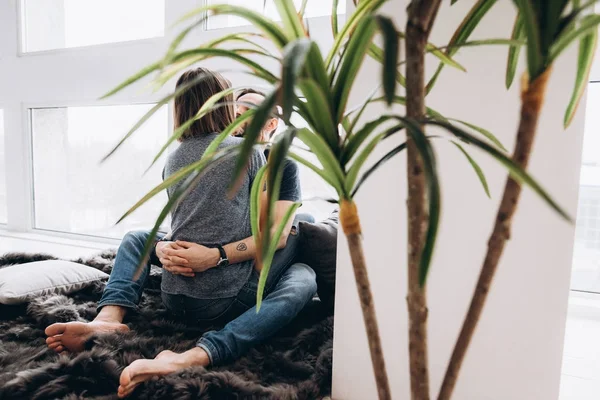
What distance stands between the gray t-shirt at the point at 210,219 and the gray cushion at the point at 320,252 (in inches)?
11.6

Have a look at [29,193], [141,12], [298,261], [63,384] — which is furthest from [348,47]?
[29,193]

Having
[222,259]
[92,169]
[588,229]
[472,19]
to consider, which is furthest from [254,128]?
[92,169]

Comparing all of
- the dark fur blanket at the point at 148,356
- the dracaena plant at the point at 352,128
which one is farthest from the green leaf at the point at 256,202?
the dark fur blanket at the point at 148,356

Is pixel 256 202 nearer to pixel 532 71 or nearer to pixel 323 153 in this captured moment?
pixel 323 153

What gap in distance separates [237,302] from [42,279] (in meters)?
0.87

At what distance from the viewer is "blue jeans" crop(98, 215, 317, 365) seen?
123cm

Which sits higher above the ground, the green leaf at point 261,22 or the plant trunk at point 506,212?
the green leaf at point 261,22

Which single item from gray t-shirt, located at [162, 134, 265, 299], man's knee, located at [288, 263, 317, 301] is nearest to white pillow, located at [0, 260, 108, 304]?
gray t-shirt, located at [162, 134, 265, 299]

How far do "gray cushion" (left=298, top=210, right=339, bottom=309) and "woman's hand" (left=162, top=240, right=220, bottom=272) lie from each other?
0.39 meters

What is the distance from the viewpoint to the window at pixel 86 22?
2.92 meters

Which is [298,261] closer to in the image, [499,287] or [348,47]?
[499,287]

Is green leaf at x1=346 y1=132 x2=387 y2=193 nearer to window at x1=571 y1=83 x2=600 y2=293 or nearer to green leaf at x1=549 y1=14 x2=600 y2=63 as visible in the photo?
green leaf at x1=549 y1=14 x2=600 y2=63

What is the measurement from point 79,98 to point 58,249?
1.07 meters

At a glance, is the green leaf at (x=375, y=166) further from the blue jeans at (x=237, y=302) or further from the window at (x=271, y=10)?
the window at (x=271, y=10)
